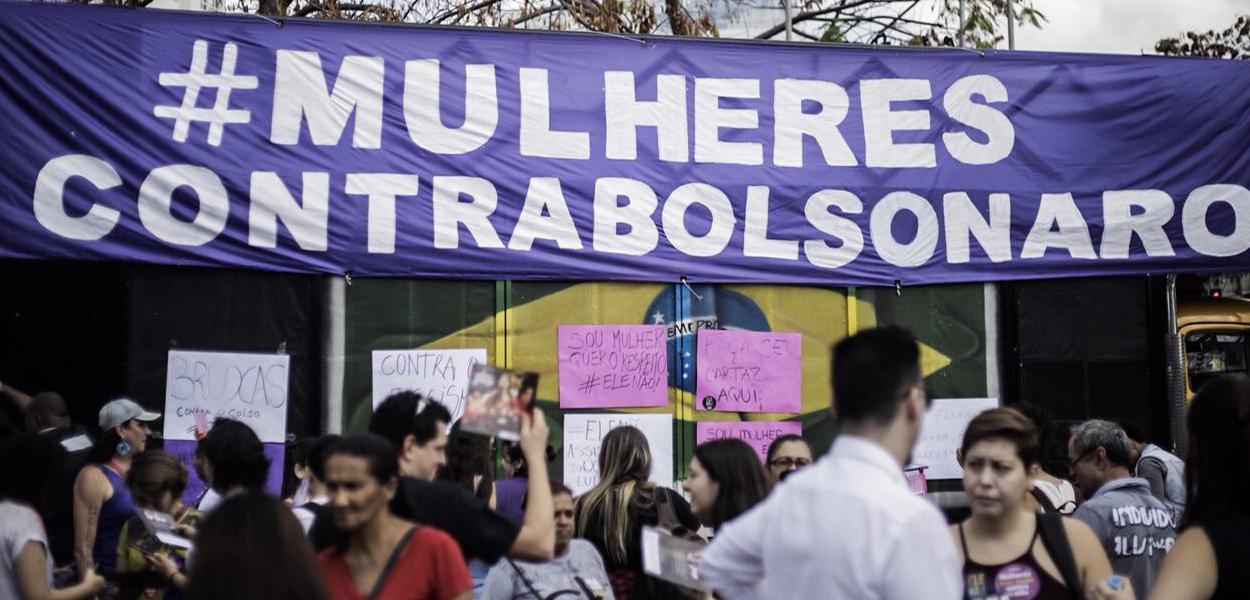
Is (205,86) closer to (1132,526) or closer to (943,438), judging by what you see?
(943,438)

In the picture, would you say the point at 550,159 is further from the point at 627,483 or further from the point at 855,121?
the point at 627,483

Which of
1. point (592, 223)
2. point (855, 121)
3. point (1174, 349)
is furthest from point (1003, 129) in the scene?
point (592, 223)

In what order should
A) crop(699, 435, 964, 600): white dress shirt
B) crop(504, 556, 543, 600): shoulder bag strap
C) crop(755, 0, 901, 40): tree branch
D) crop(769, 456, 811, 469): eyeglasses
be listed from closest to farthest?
crop(699, 435, 964, 600): white dress shirt → crop(504, 556, 543, 600): shoulder bag strap → crop(769, 456, 811, 469): eyeglasses → crop(755, 0, 901, 40): tree branch

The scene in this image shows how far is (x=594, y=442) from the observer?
1022 cm

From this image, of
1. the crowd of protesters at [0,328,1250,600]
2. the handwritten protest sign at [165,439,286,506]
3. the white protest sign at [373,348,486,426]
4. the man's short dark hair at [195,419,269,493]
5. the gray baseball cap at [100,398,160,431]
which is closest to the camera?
the crowd of protesters at [0,328,1250,600]

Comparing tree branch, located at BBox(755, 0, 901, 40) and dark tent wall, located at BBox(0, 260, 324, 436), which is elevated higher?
tree branch, located at BBox(755, 0, 901, 40)

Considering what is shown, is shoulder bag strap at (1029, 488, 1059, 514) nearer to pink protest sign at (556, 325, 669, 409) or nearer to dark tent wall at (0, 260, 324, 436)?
pink protest sign at (556, 325, 669, 409)

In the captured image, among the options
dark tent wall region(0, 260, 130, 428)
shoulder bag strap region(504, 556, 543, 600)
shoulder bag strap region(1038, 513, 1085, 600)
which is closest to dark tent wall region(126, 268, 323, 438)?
dark tent wall region(0, 260, 130, 428)

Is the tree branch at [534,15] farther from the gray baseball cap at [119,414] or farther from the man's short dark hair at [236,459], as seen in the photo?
the man's short dark hair at [236,459]

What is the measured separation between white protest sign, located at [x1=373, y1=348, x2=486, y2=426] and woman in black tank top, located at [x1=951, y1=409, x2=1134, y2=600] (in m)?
6.10

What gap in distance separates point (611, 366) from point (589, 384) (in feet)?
0.68

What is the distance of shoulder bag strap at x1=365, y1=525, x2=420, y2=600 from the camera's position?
154 inches

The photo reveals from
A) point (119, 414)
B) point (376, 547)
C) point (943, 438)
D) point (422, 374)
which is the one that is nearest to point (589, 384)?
point (422, 374)

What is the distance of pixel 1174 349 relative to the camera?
37.1 ft
